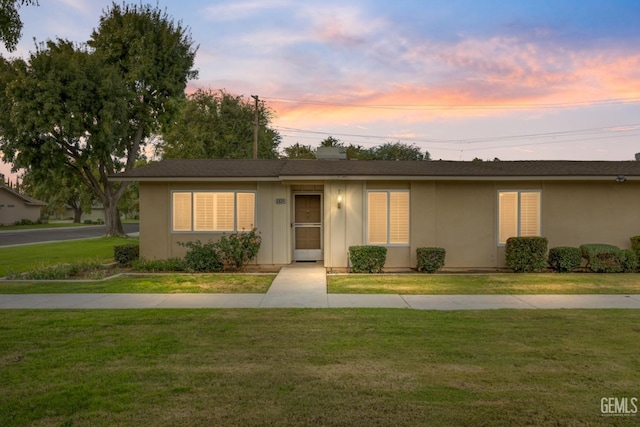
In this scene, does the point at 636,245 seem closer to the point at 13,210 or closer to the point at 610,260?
the point at 610,260

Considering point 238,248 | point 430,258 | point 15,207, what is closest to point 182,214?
point 238,248

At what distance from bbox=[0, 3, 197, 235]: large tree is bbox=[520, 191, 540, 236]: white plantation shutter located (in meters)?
21.5

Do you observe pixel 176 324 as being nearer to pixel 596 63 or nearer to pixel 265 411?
pixel 265 411

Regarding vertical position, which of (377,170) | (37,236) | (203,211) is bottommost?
(37,236)

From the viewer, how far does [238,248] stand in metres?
11.4

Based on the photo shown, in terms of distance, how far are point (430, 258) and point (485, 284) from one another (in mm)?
1900

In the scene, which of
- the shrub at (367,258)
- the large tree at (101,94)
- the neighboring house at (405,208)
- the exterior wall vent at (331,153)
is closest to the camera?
the shrub at (367,258)

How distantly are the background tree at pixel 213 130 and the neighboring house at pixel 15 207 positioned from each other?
24.5m

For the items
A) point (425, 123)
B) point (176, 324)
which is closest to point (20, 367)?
point (176, 324)

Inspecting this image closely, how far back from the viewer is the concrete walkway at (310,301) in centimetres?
727

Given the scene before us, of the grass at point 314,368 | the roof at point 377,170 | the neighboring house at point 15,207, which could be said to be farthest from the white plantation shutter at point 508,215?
the neighboring house at point 15,207

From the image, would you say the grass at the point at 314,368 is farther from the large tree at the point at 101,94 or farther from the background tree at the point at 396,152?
the background tree at the point at 396,152

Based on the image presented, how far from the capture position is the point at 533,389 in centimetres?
380

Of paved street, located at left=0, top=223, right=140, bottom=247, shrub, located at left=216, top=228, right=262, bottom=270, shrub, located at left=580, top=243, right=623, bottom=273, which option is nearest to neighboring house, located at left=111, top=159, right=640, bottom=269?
shrub, located at left=216, top=228, right=262, bottom=270
